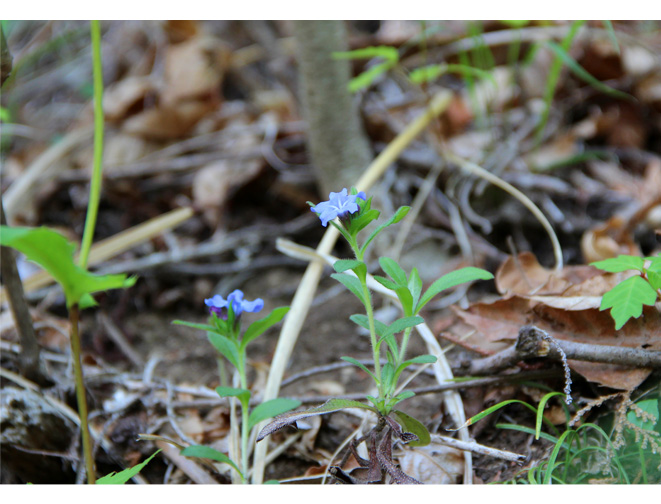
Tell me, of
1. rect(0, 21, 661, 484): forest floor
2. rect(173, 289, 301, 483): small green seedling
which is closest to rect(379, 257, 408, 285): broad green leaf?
rect(173, 289, 301, 483): small green seedling

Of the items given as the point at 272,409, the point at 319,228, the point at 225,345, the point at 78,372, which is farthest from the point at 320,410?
the point at 319,228

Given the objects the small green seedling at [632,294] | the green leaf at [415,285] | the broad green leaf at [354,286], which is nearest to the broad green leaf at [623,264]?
the small green seedling at [632,294]

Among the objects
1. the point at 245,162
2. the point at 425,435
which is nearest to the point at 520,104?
the point at 245,162

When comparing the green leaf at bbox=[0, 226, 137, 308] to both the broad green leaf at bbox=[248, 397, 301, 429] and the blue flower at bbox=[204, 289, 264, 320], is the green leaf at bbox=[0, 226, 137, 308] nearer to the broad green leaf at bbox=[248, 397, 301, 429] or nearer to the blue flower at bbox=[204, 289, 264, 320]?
the blue flower at bbox=[204, 289, 264, 320]

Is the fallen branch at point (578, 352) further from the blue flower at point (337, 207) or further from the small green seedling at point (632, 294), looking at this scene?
the blue flower at point (337, 207)

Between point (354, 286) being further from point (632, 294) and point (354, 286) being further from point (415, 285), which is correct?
point (632, 294)

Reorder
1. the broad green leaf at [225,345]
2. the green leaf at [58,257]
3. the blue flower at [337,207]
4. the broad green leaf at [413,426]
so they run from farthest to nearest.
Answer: the broad green leaf at [225,345] < the broad green leaf at [413,426] < the blue flower at [337,207] < the green leaf at [58,257]
